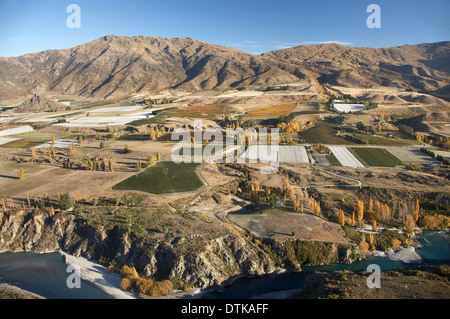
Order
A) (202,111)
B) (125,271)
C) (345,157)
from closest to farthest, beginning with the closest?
1. (125,271)
2. (345,157)
3. (202,111)

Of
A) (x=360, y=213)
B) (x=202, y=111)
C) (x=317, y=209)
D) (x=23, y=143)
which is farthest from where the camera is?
(x=202, y=111)

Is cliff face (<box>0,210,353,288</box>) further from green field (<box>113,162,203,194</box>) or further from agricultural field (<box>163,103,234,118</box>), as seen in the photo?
agricultural field (<box>163,103,234,118</box>)

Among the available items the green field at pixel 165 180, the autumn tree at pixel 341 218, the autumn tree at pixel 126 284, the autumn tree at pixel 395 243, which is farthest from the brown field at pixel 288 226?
the autumn tree at pixel 126 284

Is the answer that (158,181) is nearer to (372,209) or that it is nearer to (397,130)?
(372,209)

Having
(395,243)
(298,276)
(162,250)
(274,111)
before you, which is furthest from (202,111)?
(298,276)

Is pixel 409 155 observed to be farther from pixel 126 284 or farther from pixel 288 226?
pixel 126 284
